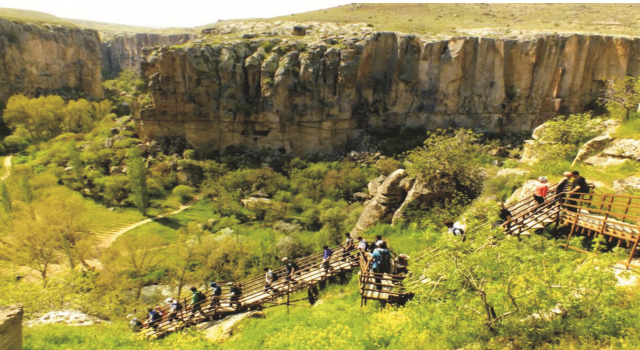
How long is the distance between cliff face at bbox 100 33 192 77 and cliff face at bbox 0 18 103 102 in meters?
34.3

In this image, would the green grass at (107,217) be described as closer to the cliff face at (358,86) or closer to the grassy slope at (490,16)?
the cliff face at (358,86)

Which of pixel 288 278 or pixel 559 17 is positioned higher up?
pixel 559 17

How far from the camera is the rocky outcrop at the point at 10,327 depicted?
8776 mm

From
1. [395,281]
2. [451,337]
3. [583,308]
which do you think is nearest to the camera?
[583,308]

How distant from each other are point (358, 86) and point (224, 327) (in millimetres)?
41584

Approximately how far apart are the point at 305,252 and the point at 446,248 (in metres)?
20.8

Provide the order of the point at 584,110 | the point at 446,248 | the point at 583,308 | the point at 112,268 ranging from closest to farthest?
the point at 583,308 < the point at 446,248 < the point at 112,268 < the point at 584,110

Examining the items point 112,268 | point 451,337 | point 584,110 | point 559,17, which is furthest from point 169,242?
point 559,17

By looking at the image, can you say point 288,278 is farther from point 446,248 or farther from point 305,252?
point 305,252

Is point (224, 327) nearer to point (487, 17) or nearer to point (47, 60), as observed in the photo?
point (487, 17)

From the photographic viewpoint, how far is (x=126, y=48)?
125938 millimetres

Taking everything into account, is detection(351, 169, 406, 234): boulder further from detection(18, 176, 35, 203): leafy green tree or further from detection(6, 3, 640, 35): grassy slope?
detection(6, 3, 640, 35): grassy slope

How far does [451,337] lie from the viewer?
799 centimetres

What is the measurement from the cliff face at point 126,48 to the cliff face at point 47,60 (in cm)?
3428
